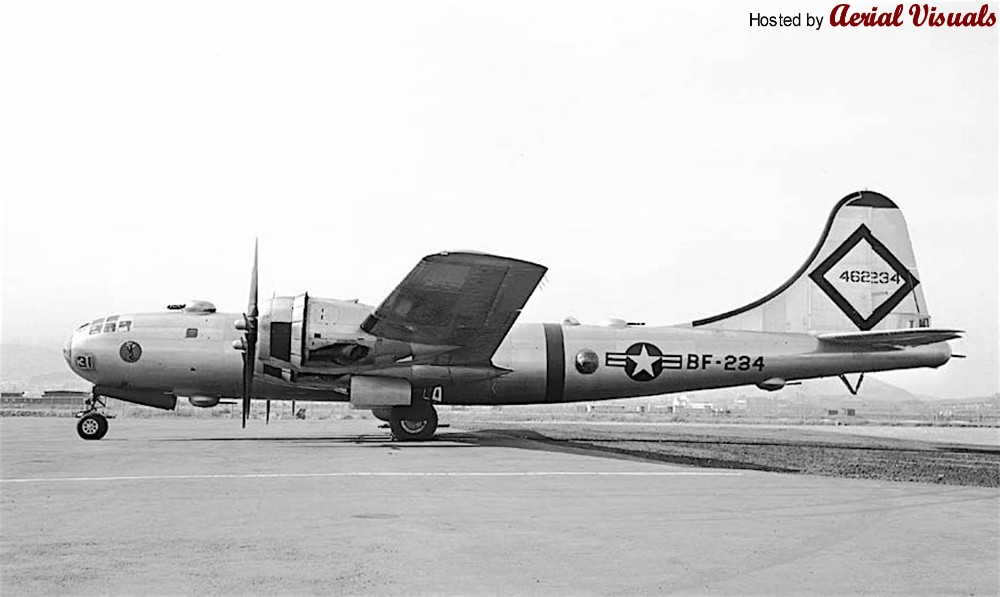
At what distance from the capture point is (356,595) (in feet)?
19.5

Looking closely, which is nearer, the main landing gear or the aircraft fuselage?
the main landing gear

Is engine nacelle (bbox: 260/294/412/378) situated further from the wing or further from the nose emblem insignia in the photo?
the nose emblem insignia

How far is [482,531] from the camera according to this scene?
8508 millimetres

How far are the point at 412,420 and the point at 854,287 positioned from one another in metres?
14.5

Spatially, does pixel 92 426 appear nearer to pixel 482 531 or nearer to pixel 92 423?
pixel 92 423

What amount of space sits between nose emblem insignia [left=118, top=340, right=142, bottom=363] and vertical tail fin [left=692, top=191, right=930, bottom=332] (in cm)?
1654

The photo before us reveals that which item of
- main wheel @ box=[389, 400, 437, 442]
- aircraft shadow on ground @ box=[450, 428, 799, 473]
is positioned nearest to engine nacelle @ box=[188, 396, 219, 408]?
main wheel @ box=[389, 400, 437, 442]

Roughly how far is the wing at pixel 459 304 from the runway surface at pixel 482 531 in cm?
505

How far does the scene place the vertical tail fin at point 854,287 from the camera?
2570 centimetres

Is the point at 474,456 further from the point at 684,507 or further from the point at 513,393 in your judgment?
the point at 684,507

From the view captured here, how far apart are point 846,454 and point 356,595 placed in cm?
1899

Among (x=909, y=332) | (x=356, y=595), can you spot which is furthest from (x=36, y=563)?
(x=909, y=332)

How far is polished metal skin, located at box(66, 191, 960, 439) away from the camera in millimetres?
21031

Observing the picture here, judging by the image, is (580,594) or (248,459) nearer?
(580,594)
